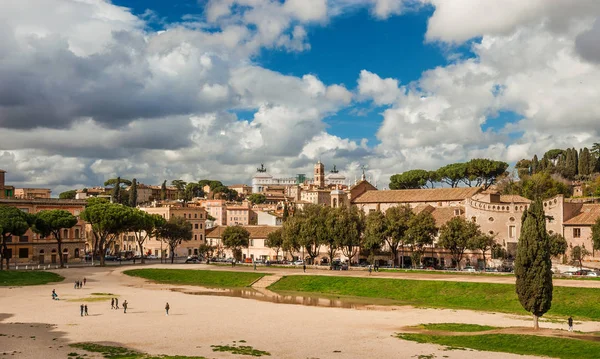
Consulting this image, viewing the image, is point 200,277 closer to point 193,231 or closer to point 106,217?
point 106,217

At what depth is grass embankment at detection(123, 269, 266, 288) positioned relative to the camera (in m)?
77.9

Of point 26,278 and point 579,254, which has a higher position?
point 579,254

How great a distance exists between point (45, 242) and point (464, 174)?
3452 inches

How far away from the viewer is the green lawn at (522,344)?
1334 inches

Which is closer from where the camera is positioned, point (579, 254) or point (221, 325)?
point (221, 325)

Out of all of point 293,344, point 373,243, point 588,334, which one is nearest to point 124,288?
point 373,243

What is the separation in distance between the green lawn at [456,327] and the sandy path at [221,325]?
188 centimetres

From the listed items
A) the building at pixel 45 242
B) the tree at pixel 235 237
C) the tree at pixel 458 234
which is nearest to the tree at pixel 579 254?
the tree at pixel 458 234

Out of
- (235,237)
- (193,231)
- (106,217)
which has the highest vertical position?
(106,217)

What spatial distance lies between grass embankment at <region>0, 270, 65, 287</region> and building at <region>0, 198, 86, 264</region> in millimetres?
17838

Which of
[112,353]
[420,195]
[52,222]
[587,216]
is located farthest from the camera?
[420,195]

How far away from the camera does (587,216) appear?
7975cm

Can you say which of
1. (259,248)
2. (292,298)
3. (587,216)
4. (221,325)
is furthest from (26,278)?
(587,216)

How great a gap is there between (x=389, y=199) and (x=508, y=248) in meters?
A: 37.7
